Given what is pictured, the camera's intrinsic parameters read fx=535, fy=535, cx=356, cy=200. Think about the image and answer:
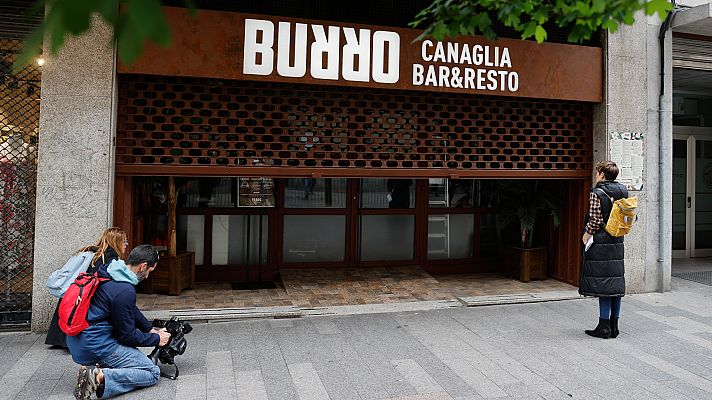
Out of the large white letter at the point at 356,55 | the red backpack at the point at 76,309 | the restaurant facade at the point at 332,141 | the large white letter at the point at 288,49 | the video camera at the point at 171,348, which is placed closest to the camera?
the red backpack at the point at 76,309

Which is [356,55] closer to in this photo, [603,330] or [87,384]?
[603,330]

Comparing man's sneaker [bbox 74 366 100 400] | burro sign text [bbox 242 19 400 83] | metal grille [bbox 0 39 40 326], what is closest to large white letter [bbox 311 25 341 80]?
burro sign text [bbox 242 19 400 83]

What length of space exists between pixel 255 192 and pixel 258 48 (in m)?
2.98

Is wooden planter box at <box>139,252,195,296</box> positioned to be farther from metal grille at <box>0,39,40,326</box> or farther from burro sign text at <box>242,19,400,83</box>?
burro sign text at <box>242,19,400,83</box>

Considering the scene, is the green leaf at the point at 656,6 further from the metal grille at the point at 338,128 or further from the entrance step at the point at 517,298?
the entrance step at the point at 517,298

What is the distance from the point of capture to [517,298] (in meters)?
7.97

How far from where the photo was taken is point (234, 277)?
894 centimetres

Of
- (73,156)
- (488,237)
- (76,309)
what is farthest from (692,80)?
(76,309)

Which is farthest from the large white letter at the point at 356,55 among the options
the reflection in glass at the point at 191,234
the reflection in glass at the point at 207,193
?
the reflection in glass at the point at 191,234

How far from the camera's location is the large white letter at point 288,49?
673 cm

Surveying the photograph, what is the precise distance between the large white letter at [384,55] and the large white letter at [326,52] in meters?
0.51

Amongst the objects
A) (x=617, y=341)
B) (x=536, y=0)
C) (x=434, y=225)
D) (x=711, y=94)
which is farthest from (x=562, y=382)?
(x=711, y=94)

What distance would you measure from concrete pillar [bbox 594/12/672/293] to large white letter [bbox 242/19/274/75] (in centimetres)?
513

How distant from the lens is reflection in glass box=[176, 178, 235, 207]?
28.6ft
